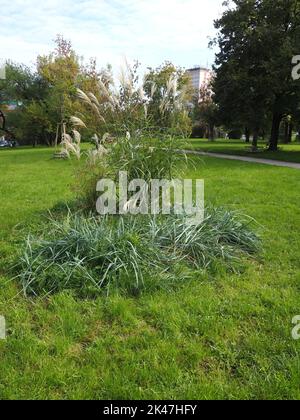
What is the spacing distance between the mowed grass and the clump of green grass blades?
0.17 m

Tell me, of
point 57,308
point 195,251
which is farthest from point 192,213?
point 57,308

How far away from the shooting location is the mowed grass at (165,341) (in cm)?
204

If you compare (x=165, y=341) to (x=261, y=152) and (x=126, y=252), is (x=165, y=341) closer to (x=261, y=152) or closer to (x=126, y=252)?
(x=126, y=252)

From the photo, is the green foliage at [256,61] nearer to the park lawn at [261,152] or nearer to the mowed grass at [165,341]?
the park lawn at [261,152]

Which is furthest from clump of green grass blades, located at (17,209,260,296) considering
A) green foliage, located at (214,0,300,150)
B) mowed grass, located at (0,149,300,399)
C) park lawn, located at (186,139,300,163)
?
green foliage, located at (214,0,300,150)

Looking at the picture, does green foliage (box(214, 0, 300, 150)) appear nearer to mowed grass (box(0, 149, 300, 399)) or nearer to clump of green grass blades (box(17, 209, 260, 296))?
clump of green grass blades (box(17, 209, 260, 296))

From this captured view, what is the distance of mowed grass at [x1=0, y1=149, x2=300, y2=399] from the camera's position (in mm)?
2045

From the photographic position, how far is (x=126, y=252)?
343 cm

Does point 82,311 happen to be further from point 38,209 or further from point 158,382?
point 38,209

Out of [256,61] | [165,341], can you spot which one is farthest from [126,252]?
[256,61]

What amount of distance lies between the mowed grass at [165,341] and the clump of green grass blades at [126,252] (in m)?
0.17

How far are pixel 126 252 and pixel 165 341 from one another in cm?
114

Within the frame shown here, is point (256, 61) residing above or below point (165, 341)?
above

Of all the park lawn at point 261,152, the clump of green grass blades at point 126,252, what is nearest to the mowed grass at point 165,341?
the clump of green grass blades at point 126,252
